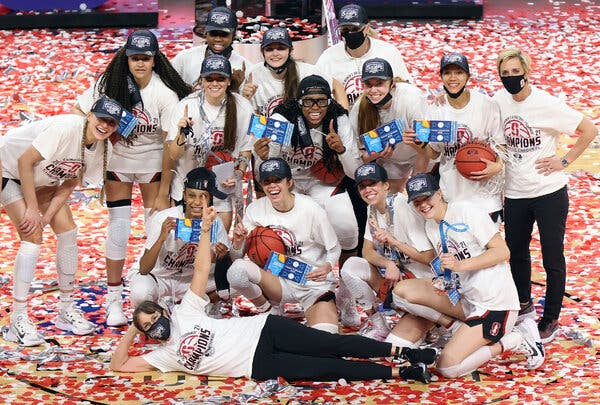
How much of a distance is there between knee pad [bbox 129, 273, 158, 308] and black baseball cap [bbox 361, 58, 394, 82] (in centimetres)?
199

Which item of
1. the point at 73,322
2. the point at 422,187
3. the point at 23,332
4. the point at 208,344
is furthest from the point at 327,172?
the point at 23,332

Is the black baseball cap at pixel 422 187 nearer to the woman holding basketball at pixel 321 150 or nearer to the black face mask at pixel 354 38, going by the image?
the woman holding basketball at pixel 321 150

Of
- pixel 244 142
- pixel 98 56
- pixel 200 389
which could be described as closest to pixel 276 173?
pixel 244 142

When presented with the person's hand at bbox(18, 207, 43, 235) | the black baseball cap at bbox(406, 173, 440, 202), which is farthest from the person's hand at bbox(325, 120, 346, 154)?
the person's hand at bbox(18, 207, 43, 235)

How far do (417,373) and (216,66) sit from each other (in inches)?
96.9

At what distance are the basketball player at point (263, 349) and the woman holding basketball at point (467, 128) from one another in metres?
1.20

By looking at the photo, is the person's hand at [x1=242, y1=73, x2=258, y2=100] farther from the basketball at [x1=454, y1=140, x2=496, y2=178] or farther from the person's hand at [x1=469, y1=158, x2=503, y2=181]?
the person's hand at [x1=469, y1=158, x2=503, y2=181]

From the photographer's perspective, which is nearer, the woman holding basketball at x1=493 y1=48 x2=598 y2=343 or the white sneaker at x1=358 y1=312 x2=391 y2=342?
the woman holding basketball at x1=493 y1=48 x2=598 y2=343

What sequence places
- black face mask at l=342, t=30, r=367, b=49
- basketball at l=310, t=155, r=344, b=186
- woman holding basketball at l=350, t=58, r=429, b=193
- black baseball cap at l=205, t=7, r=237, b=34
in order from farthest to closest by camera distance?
black face mask at l=342, t=30, r=367, b=49 → black baseball cap at l=205, t=7, r=237, b=34 → basketball at l=310, t=155, r=344, b=186 → woman holding basketball at l=350, t=58, r=429, b=193

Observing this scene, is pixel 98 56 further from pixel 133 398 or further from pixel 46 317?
pixel 133 398

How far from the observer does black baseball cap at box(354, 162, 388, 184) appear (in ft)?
30.3

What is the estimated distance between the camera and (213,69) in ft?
31.1

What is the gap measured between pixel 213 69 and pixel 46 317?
2.13 m

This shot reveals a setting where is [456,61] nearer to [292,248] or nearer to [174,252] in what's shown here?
[292,248]
